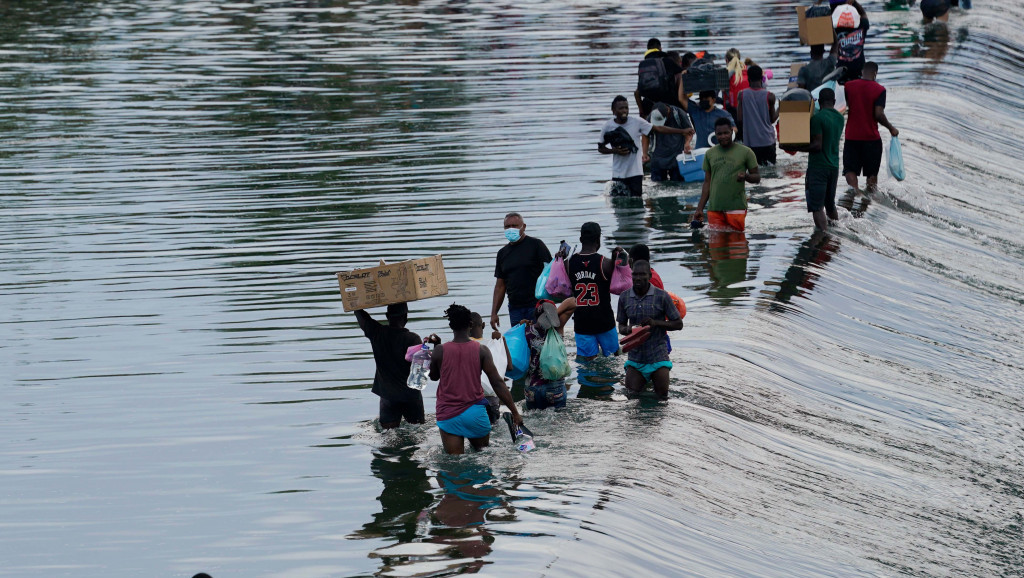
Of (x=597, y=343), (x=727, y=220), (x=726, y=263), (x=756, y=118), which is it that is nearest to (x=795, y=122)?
(x=727, y=220)

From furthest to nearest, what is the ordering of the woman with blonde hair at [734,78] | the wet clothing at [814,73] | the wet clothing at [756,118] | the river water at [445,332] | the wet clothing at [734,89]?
the wet clothing at [814,73] < the wet clothing at [734,89] < the woman with blonde hair at [734,78] < the wet clothing at [756,118] < the river water at [445,332]

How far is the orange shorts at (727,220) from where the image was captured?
59.5 ft

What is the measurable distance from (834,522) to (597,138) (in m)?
16.7

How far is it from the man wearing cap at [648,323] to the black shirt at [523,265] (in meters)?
1.21

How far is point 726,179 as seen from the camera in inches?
698

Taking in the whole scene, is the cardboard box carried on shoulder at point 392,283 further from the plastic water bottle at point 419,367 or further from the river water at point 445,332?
the river water at point 445,332

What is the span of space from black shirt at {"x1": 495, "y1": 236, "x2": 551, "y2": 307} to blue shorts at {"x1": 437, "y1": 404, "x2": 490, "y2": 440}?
244cm

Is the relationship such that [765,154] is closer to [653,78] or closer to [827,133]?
[653,78]

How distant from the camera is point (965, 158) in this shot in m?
27.8

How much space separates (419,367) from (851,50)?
1792 centimetres

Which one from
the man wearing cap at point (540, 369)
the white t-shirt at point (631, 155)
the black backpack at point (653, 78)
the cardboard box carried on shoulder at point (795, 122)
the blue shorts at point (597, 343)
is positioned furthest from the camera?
the black backpack at point (653, 78)

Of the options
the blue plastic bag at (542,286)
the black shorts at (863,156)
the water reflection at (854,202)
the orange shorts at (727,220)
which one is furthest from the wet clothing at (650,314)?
the black shorts at (863,156)

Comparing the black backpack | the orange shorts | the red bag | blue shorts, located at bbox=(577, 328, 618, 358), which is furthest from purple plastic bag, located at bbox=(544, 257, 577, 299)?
the black backpack

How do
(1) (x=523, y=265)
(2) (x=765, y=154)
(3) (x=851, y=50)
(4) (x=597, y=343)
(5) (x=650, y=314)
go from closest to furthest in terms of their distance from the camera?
(5) (x=650, y=314)
(1) (x=523, y=265)
(4) (x=597, y=343)
(2) (x=765, y=154)
(3) (x=851, y=50)
